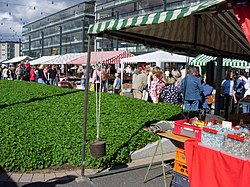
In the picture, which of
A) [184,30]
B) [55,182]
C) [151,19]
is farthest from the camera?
[184,30]

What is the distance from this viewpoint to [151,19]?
376cm

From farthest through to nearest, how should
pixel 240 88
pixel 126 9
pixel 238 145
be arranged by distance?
pixel 126 9 → pixel 240 88 → pixel 238 145

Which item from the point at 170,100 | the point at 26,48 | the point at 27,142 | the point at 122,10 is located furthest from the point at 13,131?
the point at 26,48

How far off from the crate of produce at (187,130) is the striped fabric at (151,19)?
1.43 m

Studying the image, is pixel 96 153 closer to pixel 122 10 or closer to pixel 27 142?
pixel 27 142

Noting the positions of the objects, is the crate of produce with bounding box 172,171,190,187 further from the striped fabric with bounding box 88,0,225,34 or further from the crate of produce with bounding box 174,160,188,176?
the striped fabric with bounding box 88,0,225,34

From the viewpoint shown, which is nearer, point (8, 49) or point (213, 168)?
point (213, 168)

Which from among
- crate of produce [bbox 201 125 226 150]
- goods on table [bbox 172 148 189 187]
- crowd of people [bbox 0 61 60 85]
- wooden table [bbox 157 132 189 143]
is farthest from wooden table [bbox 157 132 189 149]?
crowd of people [bbox 0 61 60 85]

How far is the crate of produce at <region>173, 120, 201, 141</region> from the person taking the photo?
154 inches

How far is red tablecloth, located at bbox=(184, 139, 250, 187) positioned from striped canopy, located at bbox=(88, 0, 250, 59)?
1.58 metres

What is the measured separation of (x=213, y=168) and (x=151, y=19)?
6.24ft

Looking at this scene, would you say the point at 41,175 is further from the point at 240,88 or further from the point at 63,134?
the point at 240,88

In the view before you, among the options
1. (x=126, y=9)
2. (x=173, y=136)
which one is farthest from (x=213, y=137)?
(x=126, y=9)

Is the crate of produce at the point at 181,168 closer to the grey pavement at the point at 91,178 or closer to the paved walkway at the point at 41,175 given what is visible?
the grey pavement at the point at 91,178
